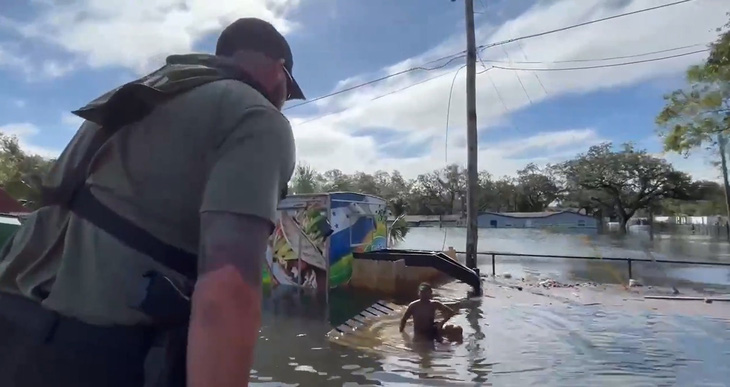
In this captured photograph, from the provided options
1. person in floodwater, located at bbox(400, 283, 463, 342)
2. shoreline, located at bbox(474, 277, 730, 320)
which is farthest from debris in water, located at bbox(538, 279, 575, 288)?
person in floodwater, located at bbox(400, 283, 463, 342)

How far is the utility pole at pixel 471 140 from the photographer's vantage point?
631 inches

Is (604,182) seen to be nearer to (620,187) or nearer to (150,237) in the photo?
(620,187)

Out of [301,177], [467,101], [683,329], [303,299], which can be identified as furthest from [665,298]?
[301,177]

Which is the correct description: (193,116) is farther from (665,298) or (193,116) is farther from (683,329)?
(665,298)

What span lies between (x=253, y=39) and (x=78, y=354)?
761 millimetres

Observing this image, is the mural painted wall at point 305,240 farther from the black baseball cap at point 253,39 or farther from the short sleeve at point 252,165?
the short sleeve at point 252,165

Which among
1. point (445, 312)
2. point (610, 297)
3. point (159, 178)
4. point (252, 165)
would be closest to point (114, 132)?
point (159, 178)

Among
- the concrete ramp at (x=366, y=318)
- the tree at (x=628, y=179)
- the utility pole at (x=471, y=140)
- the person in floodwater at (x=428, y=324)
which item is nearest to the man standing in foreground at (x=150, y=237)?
the person in floodwater at (x=428, y=324)

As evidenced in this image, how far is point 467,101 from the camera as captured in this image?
16156 millimetres

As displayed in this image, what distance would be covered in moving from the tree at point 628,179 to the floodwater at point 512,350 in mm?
57926

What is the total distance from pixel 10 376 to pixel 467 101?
619 inches

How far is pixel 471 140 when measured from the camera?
1614 cm

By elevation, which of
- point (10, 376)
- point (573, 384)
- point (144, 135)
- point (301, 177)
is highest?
point (301, 177)

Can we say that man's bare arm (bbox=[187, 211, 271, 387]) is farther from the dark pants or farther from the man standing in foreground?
the dark pants
